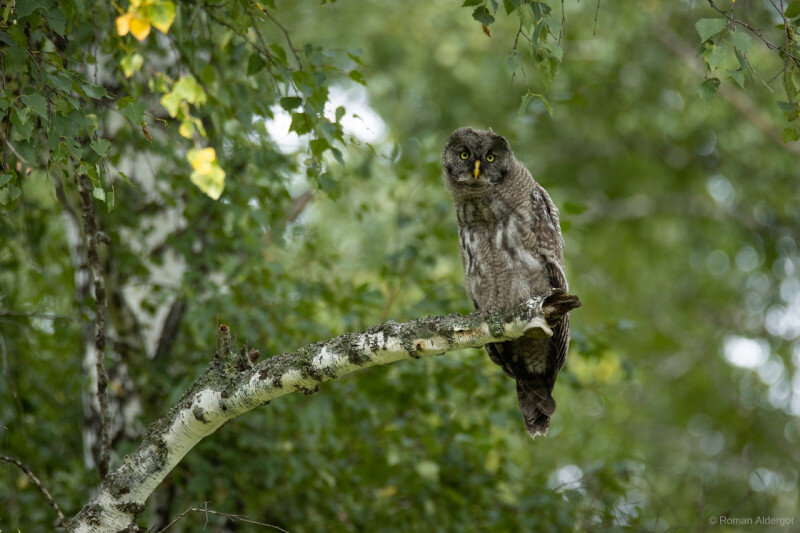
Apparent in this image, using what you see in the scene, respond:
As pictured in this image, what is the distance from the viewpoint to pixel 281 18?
9.84m

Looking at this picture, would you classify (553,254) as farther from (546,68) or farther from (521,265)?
(546,68)

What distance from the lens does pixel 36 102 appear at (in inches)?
100

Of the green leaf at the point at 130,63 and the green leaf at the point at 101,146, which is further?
the green leaf at the point at 101,146

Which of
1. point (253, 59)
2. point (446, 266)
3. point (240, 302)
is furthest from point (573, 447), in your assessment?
point (253, 59)

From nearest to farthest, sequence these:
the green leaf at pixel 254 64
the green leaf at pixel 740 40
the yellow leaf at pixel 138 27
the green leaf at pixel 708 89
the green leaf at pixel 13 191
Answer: the yellow leaf at pixel 138 27 → the green leaf at pixel 740 40 → the green leaf at pixel 13 191 → the green leaf at pixel 708 89 → the green leaf at pixel 254 64

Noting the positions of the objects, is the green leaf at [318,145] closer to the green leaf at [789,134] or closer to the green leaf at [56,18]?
the green leaf at [56,18]

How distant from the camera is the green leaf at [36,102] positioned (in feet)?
8.30

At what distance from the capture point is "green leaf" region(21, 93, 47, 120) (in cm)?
253

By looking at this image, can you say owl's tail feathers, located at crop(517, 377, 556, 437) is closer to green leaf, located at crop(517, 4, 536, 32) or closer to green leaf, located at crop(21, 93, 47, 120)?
green leaf, located at crop(517, 4, 536, 32)

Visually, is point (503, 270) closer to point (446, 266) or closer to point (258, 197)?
point (258, 197)

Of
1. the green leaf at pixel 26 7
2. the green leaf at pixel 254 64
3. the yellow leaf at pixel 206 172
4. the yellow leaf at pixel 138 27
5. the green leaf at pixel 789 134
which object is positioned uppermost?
the green leaf at pixel 254 64

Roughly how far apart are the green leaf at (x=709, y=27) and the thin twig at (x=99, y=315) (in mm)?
2271

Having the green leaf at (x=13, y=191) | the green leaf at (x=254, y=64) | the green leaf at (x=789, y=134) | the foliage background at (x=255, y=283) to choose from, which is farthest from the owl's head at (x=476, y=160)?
the green leaf at (x=13, y=191)

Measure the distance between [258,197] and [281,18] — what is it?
20.2 ft
